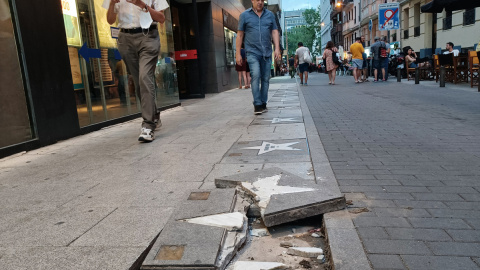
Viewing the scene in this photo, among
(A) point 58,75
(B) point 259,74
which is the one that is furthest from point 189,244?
(B) point 259,74

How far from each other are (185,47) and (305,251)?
12.4 meters

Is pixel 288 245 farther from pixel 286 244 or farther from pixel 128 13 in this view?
pixel 128 13

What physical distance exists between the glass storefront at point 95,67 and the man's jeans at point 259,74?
8.10 ft

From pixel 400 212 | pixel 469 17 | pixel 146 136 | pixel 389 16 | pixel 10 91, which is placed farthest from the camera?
pixel 469 17

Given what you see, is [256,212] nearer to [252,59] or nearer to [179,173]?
[179,173]

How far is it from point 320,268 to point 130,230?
1012mm

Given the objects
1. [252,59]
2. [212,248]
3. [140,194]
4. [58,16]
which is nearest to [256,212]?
[212,248]

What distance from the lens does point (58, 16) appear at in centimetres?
517

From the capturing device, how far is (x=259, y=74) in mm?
6785

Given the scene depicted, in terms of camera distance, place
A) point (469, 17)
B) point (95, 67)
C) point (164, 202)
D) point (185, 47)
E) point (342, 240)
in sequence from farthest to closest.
A: point (469, 17), point (185, 47), point (95, 67), point (164, 202), point (342, 240)

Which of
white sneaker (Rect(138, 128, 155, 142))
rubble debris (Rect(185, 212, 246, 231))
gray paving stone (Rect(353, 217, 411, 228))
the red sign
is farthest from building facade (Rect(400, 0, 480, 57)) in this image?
rubble debris (Rect(185, 212, 246, 231))

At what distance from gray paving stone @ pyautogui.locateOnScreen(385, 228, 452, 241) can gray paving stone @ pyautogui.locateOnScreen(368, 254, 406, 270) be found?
8.5 inches

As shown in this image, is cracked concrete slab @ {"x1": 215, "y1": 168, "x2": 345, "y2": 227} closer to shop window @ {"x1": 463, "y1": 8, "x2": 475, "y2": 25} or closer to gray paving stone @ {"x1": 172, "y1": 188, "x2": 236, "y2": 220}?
gray paving stone @ {"x1": 172, "y1": 188, "x2": 236, "y2": 220}

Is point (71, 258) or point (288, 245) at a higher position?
point (71, 258)
